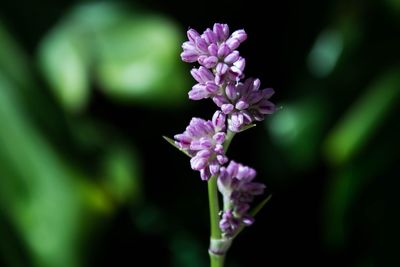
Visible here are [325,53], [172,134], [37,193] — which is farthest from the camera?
[325,53]

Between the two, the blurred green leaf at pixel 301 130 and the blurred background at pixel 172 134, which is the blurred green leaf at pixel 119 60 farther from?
the blurred green leaf at pixel 301 130

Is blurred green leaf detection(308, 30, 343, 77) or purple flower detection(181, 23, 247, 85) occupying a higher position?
purple flower detection(181, 23, 247, 85)

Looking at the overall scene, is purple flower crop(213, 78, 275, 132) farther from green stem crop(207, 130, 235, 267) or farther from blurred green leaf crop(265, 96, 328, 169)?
blurred green leaf crop(265, 96, 328, 169)

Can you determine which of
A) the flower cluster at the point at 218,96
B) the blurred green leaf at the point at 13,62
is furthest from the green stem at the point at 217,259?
the blurred green leaf at the point at 13,62

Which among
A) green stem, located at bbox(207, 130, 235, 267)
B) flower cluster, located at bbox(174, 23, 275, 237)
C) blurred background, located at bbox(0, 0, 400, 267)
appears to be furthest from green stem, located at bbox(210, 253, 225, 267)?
blurred background, located at bbox(0, 0, 400, 267)

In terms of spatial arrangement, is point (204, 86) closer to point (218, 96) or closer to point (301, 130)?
point (218, 96)

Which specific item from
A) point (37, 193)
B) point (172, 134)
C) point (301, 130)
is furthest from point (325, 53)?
point (37, 193)
